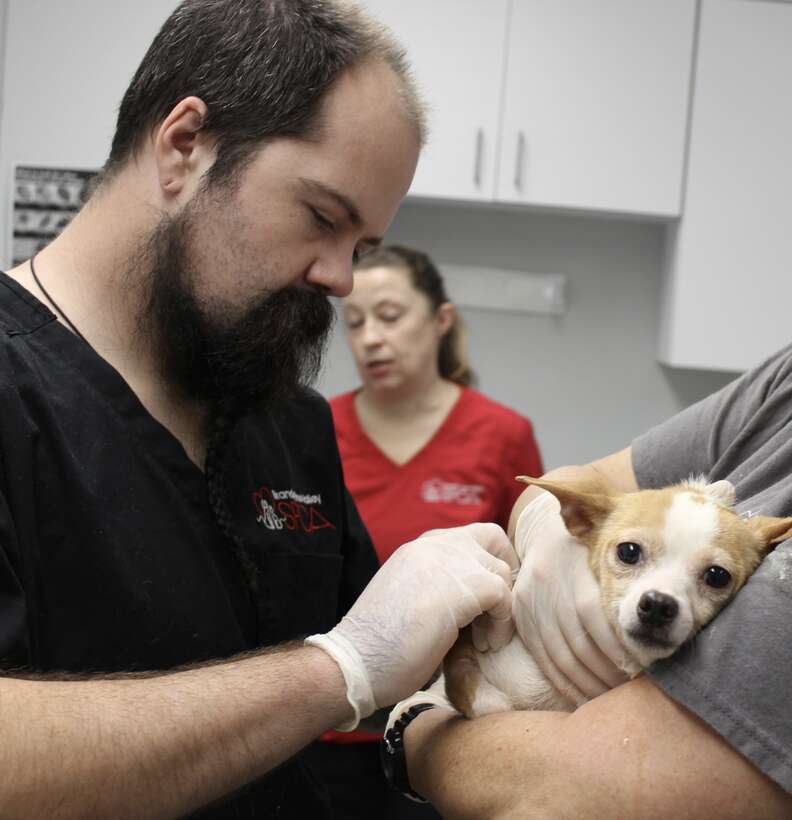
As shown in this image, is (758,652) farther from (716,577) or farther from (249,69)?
(249,69)

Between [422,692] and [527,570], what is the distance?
236 mm

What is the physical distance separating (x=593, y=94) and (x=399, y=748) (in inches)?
77.6

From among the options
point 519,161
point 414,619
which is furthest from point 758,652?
point 519,161

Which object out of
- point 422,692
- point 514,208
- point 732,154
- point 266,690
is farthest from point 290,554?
point 732,154

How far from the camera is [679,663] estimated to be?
2.69ft

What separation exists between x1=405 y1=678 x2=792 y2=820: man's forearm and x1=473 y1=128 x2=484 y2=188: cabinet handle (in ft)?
6.10

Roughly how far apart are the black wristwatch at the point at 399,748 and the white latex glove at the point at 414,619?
0.13 metres

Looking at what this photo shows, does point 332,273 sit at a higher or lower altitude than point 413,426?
higher

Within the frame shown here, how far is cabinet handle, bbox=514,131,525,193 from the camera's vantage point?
253 cm

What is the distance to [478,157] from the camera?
254 cm

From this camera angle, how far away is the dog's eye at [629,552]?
891mm

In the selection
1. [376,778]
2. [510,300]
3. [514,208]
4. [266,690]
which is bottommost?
[376,778]

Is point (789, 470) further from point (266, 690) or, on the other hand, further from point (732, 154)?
point (732, 154)

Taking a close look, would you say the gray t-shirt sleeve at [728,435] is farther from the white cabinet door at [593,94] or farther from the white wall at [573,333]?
the white wall at [573,333]
